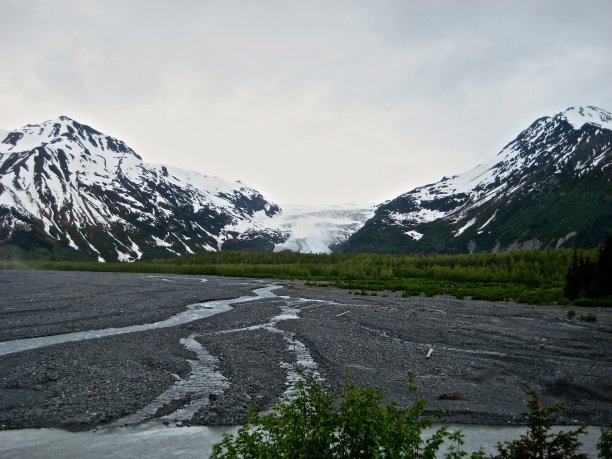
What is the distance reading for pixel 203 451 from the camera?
11.7m

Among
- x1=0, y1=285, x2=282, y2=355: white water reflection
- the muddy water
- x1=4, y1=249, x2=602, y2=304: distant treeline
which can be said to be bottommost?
x1=0, y1=285, x2=282, y2=355: white water reflection

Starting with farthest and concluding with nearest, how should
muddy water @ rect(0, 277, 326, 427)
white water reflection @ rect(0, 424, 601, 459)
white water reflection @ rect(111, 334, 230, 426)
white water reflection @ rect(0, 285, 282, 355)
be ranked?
white water reflection @ rect(0, 285, 282, 355) < muddy water @ rect(0, 277, 326, 427) < white water reflection @ rect(111, 334, 230, 426) < white water reflection @ rect(0, 424, 601, 459)

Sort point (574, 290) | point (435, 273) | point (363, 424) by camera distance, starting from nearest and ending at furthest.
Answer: point (363, 424) < point (574, 290) < point (435, 273)

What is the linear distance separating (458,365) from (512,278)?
66.6 m

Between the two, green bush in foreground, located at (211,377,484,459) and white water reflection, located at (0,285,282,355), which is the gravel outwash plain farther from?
green bush in foreground, located at (211,377,484,459)

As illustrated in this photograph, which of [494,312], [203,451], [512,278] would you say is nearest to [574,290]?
[494,312]

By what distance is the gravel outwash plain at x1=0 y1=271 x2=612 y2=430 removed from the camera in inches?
599

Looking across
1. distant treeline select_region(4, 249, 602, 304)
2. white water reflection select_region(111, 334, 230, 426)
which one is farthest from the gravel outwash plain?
distant treeline select_region(4, 249, 602, 304)

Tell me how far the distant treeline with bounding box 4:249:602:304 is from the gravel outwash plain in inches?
921

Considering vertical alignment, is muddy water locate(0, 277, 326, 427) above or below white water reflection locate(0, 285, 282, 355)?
above

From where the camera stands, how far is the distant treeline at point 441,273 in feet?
207

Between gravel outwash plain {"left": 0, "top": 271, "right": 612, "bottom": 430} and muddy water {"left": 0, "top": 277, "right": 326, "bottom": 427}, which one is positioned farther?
gravel outwash plain {"left": 0, "top": 271, "right": 612, "bottom": 430}

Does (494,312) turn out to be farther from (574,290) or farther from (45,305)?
(45,305)

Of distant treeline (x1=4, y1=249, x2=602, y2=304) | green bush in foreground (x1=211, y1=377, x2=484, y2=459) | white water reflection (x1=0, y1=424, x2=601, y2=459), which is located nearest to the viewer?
green bush in foreground (x1=211, y1=377, x2=484, y2=459)
